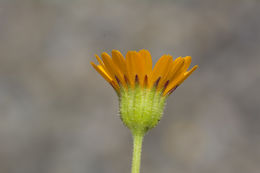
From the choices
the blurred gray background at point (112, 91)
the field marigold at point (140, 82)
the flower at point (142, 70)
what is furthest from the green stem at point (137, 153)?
the blurred gray background at point (112, 91)

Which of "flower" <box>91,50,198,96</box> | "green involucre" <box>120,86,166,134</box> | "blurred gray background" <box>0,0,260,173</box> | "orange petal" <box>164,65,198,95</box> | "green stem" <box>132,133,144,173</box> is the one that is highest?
"blurred gray background" <box>0,0,260,173</box>

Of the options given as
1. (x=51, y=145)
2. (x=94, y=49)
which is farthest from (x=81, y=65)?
(x=51, y=145)

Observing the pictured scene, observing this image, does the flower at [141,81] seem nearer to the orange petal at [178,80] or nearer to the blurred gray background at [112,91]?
the orange petal at [178,80]

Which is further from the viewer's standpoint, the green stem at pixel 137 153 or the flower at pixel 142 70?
the flower at pixel 142 70

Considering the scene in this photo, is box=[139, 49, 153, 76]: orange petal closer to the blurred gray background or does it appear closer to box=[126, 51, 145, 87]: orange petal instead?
box=[126, 51, 145, 87]: orange petal

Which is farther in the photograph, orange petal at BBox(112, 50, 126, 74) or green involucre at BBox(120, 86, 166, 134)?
green involucre at BBox(120, 86, 166, 134)

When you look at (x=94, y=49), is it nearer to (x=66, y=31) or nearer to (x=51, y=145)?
(x=66, y=31)

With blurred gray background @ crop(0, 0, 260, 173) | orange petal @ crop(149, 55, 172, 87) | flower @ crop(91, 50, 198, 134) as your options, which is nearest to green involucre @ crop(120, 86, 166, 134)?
flower @ crop(91, 50, 198, 134)

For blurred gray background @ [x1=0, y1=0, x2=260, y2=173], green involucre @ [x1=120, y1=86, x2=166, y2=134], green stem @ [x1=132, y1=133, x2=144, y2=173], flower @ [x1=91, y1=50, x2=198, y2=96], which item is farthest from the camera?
blurred gray background @ [x1=0, y1=0, x2=260, y2=173]

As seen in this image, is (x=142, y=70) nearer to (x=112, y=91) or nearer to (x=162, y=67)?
(x=162, y=67)
